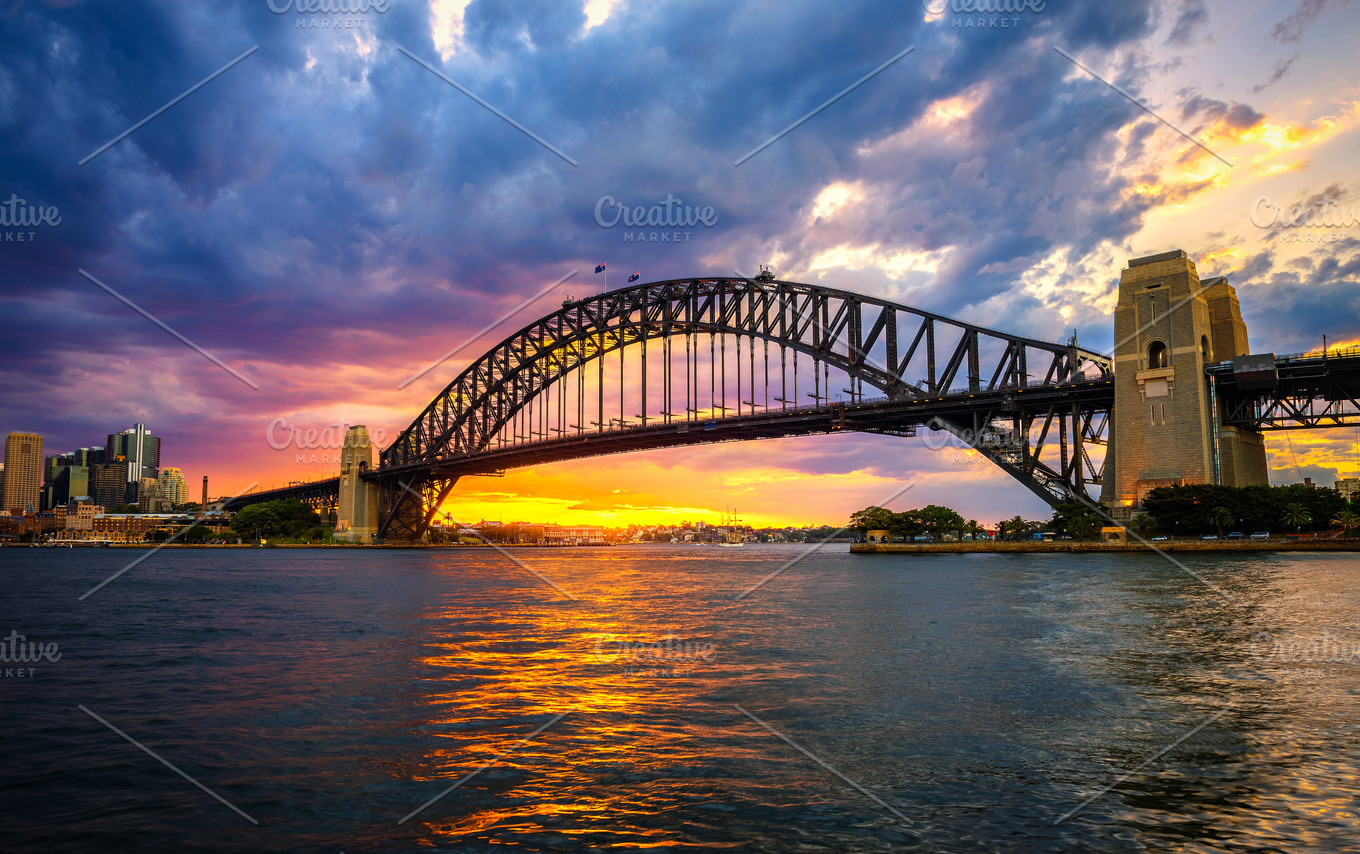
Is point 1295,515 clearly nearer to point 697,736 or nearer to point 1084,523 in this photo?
point 1084,523

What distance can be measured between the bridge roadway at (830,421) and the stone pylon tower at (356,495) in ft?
85.5

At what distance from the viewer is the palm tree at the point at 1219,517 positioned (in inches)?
1975

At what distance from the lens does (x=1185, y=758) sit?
784 cm

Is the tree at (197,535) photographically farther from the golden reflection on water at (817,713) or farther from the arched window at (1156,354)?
the golden reflection on water at (817,713)

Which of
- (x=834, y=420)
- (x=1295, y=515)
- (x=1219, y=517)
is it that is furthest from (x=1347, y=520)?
(x=834, y=420)

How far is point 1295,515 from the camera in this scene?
54.1 m

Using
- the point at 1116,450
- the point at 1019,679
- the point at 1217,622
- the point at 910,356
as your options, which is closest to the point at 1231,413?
the point at 1116,450

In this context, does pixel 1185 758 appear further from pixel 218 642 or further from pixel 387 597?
pixel 387 597

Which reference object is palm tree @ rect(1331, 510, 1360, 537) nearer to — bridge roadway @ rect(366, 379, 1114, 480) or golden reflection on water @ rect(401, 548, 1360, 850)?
bridge roadway @ rect(366, 379, 1114, 480)

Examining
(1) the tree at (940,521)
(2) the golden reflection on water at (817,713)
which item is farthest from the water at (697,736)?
(1) the tree at (940,521)

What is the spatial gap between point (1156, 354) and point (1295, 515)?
13.5 m

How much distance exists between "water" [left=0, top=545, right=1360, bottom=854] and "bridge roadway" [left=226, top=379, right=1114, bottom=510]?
41.3 metres

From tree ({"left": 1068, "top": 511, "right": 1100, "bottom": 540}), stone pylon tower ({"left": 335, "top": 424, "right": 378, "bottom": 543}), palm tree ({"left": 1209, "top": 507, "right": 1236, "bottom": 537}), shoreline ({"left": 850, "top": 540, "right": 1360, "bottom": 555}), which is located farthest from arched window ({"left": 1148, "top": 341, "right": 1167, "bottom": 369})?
stone pylon tower ({"left": 335, "top": 424, "right": 378, "bottom": 543})

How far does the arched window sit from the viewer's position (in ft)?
184
